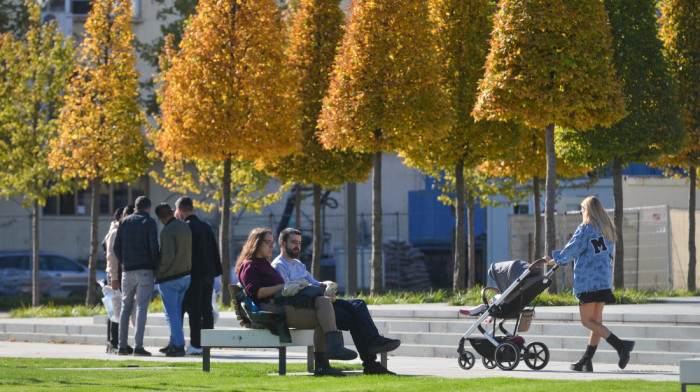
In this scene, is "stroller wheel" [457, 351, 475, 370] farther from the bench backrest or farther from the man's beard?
the bench backrest

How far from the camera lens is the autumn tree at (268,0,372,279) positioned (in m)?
23.9

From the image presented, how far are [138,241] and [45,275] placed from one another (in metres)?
19.7

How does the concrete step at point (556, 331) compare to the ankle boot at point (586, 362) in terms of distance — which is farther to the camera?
the concrete step at point (556, 331)

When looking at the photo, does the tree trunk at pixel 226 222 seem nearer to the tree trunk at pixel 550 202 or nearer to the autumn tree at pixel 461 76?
the autumn tree at pixel 461 76

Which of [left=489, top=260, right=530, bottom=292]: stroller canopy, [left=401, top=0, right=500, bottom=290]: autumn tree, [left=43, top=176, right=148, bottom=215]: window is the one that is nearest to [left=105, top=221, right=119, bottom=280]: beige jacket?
[left=489, top=260, right=530, bottom=292]: stroller canopy

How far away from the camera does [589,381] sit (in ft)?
33.1

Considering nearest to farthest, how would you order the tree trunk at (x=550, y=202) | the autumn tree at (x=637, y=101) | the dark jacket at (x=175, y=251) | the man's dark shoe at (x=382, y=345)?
the man's dark shoe at (x=382, y=345) → the dark jacket at (x=175, y=251) → the tree trunk at (x=550, y=202) → the autumn tree at (x=637, y=101)

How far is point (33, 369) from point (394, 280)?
2246cm

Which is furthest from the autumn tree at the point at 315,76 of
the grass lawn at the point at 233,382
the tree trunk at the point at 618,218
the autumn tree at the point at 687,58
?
the grass lawn at the point at 233,382

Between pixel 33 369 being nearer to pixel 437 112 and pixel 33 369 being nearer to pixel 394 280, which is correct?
pixel 437 112

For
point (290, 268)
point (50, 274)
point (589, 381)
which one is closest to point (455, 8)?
point (290, 268)

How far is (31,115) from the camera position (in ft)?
88.2

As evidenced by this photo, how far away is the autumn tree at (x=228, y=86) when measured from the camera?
69.4 feet

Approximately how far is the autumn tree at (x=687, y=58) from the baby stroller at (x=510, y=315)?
11455 mm
